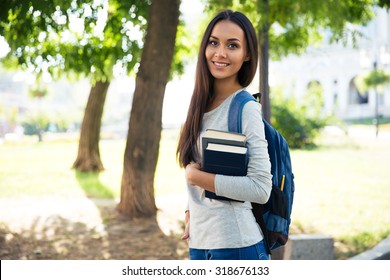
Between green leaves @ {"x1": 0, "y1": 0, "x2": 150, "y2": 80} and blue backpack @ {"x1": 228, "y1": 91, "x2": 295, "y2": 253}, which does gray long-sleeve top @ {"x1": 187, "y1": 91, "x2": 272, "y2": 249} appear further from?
green leaves @ {"x1": 0, "y1": 0, "x2": 150, "y2": 80}

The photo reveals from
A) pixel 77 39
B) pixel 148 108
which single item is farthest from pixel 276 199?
pixel 77 39

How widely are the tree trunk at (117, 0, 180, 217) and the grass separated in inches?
88.6

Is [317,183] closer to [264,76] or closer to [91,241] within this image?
[91,241]

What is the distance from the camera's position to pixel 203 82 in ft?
6.98

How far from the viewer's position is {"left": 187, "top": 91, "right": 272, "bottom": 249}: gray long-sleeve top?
1.93m

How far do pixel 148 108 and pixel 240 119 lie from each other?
5.74 m

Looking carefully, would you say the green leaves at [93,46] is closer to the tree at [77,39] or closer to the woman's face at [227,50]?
the tree at [77,39]

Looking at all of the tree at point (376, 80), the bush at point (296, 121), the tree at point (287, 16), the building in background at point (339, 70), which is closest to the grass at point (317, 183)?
the bush at point (296, 121)

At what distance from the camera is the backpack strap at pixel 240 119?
6.39 feet

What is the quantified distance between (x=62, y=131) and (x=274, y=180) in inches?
1630

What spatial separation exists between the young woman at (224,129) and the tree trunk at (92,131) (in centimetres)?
1107

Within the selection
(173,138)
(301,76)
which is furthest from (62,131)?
(301,76)

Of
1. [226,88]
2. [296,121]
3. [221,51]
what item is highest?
[221,51]
